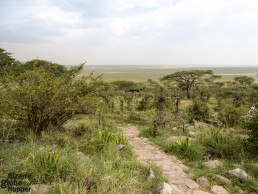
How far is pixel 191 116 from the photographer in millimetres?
11781

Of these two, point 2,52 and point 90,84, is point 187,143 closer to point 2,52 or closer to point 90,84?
point 90,84

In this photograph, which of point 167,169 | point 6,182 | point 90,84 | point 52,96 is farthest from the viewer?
point 90,84

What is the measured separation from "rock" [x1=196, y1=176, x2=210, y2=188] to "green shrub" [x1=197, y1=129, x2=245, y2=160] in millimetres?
1394

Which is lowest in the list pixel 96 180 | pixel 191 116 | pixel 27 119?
pixel 191 116

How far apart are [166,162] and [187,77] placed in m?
27.7

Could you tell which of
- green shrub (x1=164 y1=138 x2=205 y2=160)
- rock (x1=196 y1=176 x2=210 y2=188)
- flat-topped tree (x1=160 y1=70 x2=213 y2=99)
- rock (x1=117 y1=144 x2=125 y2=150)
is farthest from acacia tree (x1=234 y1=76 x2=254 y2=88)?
rock (x1=196 y1=176 x2=210 y2=188)

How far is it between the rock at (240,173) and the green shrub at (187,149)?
3.92 feet

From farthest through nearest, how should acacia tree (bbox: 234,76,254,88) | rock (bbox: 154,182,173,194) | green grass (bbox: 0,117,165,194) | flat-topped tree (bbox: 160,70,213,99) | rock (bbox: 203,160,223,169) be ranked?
acacia tree (bbox: 234,76,254,88)
flat-topped tree (bbox: 160,70,213,99)
rock (bbox: 203,160,223,169)
rock (bbox: 154,182,173,194)
green grass (bbox: 0,117,165,194)

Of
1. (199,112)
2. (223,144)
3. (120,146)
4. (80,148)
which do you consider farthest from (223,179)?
(199,112)

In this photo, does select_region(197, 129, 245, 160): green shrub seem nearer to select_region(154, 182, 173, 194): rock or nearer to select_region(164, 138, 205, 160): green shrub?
select_region(164, 138, 205, 160): green shrub

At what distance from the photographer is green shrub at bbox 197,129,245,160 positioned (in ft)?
20.4

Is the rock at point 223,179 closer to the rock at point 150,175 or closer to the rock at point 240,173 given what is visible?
the rock at point 240,173

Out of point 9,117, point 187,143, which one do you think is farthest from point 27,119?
point 187,143

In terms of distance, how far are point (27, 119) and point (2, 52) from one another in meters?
24.5
